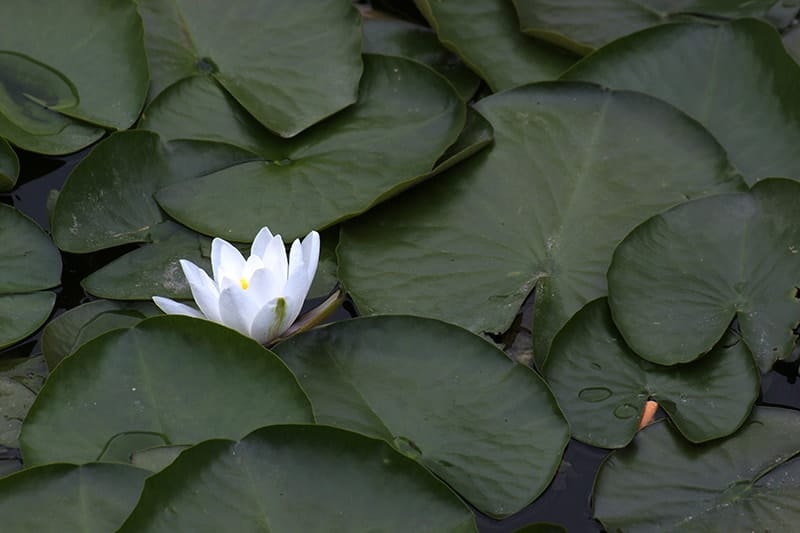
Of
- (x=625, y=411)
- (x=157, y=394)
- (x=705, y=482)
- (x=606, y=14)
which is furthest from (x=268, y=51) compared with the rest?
(x=705, y=482)

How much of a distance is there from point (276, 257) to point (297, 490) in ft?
1.76

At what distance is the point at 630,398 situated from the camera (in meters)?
1.90

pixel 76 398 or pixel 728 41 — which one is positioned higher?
pixel 728 41

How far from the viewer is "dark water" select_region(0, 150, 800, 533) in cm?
180

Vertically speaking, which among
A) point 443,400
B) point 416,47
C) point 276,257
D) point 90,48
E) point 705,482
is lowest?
point 705,482

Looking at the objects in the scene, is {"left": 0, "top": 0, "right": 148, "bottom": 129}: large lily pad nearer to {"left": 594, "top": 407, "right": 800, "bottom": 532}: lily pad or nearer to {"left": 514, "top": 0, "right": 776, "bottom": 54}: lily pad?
{"left": 514, "top": 0, "right": 776, "bottom": 54}: lily pad

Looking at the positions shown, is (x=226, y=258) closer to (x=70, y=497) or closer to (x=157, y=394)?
(x=157, y=394)

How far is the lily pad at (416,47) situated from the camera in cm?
255

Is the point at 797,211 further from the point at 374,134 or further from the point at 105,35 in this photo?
the point at 105,35

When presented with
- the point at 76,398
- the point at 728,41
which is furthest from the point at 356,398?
the point at 728,41

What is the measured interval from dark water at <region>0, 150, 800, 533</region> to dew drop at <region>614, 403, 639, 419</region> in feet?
0.30

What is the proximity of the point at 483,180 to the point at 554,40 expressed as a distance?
0.55 m

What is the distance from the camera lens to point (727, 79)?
2.37m

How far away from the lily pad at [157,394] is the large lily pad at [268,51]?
2.34 ft
